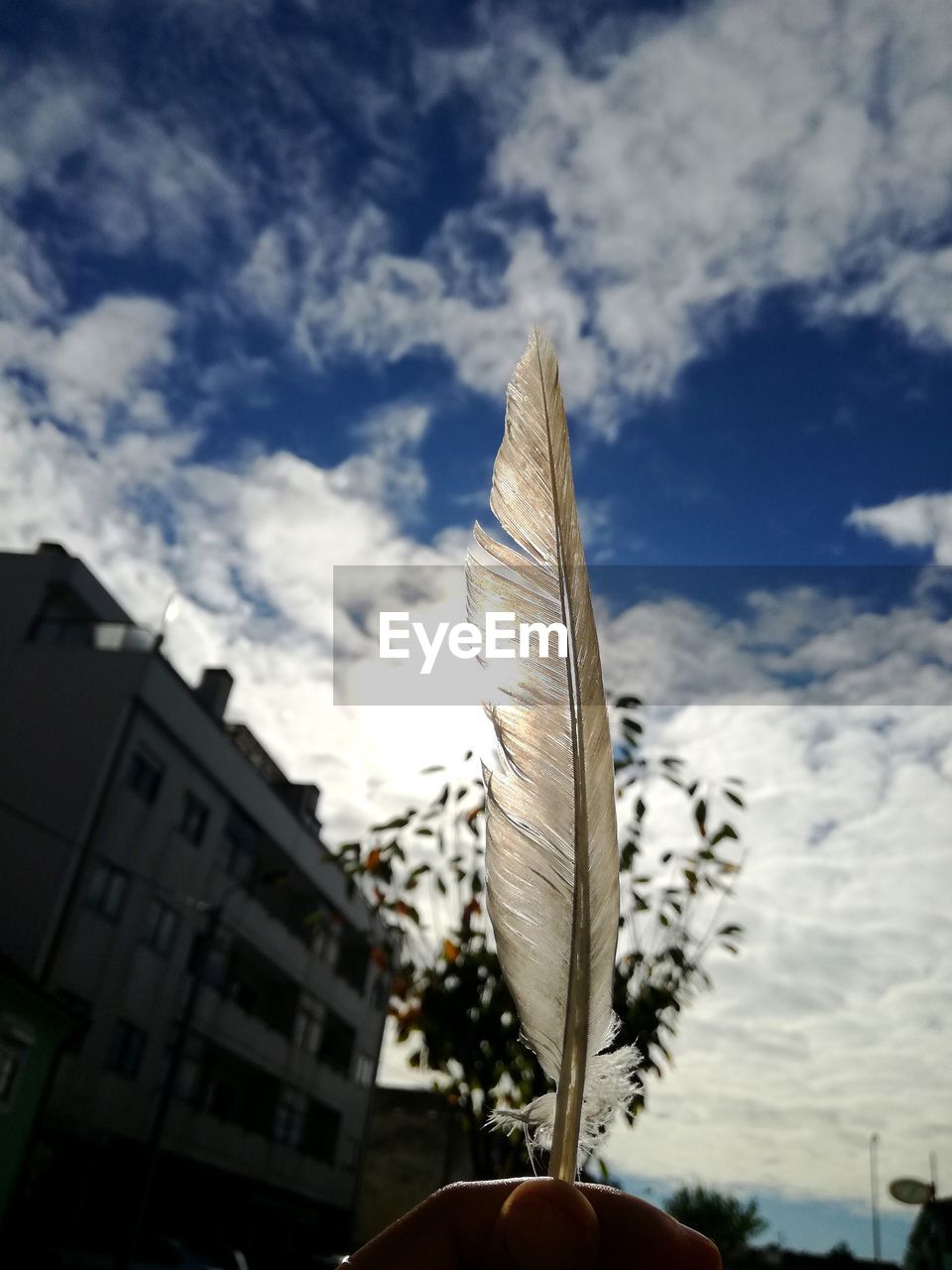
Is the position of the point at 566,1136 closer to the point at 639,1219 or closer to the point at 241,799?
the point at 639,1219

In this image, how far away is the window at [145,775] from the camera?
20703 mm

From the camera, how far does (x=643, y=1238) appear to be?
989 mm

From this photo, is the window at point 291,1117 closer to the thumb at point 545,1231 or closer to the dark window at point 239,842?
the dark window at point 239,842

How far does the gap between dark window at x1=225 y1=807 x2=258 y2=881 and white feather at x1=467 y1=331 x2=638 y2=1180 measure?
998 inches

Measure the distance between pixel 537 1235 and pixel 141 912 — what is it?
2181 centimetres

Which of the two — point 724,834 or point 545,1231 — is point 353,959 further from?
point 545,1231

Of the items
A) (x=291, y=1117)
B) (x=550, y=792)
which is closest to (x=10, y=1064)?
(x=550, y=792)

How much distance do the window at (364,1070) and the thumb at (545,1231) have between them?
3901 cm

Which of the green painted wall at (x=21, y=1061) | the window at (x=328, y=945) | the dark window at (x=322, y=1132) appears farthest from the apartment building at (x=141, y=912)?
the dark window at (x=322, y=1132)

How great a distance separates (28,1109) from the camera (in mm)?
16422

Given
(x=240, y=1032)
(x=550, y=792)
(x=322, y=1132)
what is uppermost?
(x=240, y=1032)

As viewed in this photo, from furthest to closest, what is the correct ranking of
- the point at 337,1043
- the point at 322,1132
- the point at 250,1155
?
1. the point at 337,1043
2. the point at 322,1132
3. the point at 250,1155

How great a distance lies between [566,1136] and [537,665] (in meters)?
0.73

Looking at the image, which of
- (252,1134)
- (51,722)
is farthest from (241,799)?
(252,1134)
